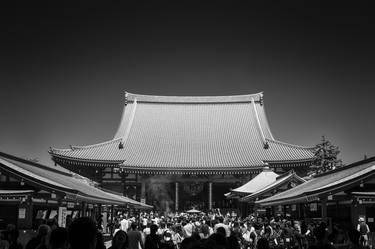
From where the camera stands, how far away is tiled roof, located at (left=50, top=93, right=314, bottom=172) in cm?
4466

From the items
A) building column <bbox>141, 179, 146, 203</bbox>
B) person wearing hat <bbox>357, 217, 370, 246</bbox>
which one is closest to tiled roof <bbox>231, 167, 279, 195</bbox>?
person wearing hat <bbox>357, 217, 370, 246</bbox>

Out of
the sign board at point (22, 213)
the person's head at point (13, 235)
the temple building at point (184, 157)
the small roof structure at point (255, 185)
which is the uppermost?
the temple building at point (184, 157)

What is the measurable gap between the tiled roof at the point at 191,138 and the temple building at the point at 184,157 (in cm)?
9

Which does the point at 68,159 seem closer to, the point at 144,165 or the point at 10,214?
the point at 144,165

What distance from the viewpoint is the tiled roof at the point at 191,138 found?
4466 centimetres

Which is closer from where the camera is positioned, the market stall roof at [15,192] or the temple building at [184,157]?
the market stall roof at [15,192]

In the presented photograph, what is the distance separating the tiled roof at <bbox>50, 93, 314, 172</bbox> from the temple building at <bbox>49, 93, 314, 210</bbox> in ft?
0.30

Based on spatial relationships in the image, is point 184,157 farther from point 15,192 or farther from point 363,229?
point 363,229

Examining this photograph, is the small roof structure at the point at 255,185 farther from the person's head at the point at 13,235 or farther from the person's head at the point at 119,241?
the person's head at the point at 13,235

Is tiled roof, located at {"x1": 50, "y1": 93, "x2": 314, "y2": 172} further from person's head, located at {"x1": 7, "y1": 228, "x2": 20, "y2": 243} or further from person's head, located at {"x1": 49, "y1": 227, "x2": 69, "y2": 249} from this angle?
person's head, located at {"x1": 49, "y1": 227, "x2": 69, "y2": 249}

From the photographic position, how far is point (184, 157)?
1869 inches

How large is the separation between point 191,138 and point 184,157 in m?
5.35

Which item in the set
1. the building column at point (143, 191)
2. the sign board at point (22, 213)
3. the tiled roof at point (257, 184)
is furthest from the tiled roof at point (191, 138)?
the sign board at point (22, 213)

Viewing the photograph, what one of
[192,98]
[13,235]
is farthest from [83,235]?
[192,98]
